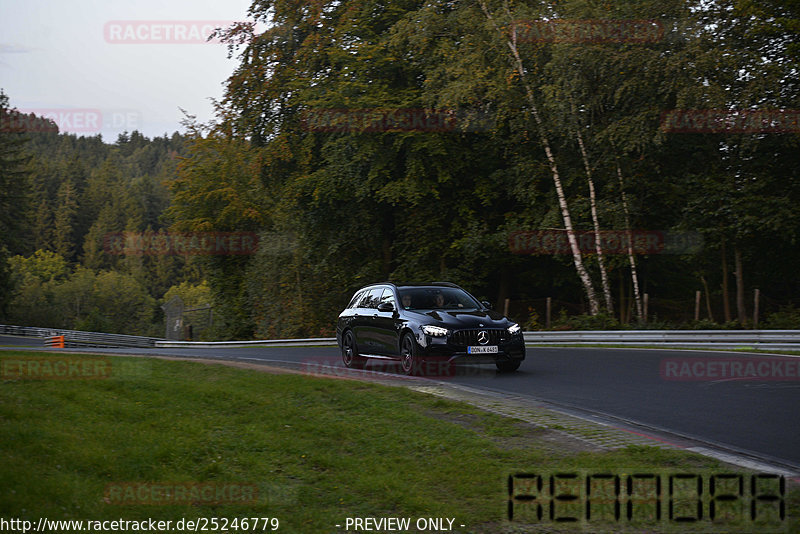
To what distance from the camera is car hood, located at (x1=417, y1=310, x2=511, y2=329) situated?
14336 millimetres

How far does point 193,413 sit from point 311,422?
130cm

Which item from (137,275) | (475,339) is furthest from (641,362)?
(137,275)

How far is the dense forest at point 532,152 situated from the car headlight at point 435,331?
444 inches

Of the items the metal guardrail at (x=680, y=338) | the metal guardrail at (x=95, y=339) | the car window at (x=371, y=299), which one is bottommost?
the metal guardrail at (x=95, y=339)

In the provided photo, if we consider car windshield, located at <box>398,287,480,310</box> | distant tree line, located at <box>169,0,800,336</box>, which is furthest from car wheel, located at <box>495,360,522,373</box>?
distant tree line, located at <box>169,0,800,336</box>

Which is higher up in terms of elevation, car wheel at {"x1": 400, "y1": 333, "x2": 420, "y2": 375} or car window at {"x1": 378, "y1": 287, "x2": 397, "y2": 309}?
car window at {"x1": 378, "y1": 287, "x2": 397, "y2": 309}

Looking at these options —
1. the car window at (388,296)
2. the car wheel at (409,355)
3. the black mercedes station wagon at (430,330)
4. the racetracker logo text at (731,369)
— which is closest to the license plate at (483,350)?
the black mercedes station wagon at (430,330)

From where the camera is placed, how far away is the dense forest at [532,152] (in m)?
24.6

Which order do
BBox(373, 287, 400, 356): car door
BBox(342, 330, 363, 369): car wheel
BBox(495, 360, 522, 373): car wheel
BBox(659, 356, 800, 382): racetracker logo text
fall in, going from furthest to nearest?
BBox(342, 330, 363, 369): car wheel < BBox(373, 287, 400, 356): car door < BBox(495, 360, 522, 373): car wheel < BBox(659, 356, 800, 382): racetracker logo text

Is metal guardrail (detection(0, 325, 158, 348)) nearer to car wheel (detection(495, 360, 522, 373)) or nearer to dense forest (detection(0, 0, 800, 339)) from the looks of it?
dense forest (detection(0, 0, 800, 339))

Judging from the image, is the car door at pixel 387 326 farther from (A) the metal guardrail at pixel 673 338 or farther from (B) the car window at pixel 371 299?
(A) the metal guardrail at pixel 673 338

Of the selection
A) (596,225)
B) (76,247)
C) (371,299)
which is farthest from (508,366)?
(76,247)

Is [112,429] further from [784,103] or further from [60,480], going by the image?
[784,103]

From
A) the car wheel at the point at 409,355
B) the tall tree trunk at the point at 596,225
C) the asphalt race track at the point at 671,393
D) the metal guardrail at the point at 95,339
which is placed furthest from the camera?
the metal guardrail at the point at 95,339
